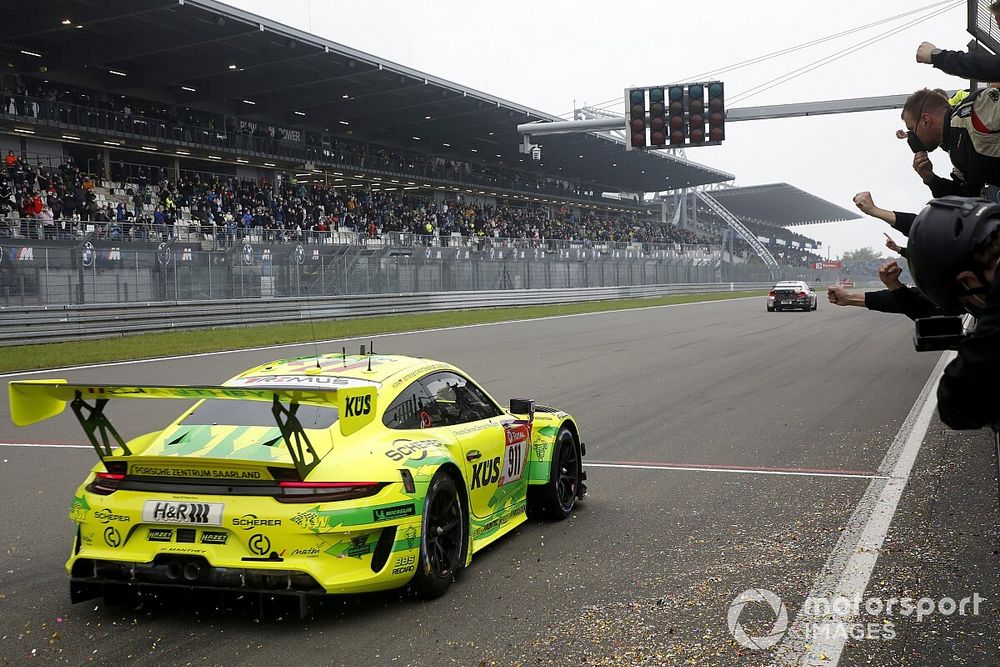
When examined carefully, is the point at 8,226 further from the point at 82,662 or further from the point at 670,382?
the point at 82,662

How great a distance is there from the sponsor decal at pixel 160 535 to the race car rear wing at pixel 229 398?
471 millimetres

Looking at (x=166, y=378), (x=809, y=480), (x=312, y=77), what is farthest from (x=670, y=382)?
(x=312, y=77)

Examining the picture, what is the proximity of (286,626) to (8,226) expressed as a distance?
20166 mm

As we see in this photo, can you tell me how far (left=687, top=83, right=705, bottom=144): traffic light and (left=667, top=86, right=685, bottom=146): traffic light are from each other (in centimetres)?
21

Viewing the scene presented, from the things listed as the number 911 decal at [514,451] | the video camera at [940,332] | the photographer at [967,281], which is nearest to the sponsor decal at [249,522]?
the number 911 decal at [514,451]

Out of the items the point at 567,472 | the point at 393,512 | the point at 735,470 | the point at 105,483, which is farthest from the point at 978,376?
the point at 735,470

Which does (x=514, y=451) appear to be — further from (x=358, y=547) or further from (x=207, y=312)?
(x=207, y=312)

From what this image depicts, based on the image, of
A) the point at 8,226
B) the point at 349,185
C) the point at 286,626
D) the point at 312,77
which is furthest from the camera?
the point at 349,185

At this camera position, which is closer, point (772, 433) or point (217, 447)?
point (217, 447)

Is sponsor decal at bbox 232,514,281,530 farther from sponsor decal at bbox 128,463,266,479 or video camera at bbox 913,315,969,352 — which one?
video camera at bbox 913,315,969,352

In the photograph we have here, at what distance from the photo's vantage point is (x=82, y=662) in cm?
403

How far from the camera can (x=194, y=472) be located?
4496 mm

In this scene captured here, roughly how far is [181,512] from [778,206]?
111226 mm

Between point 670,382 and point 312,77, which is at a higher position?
point 312,77
